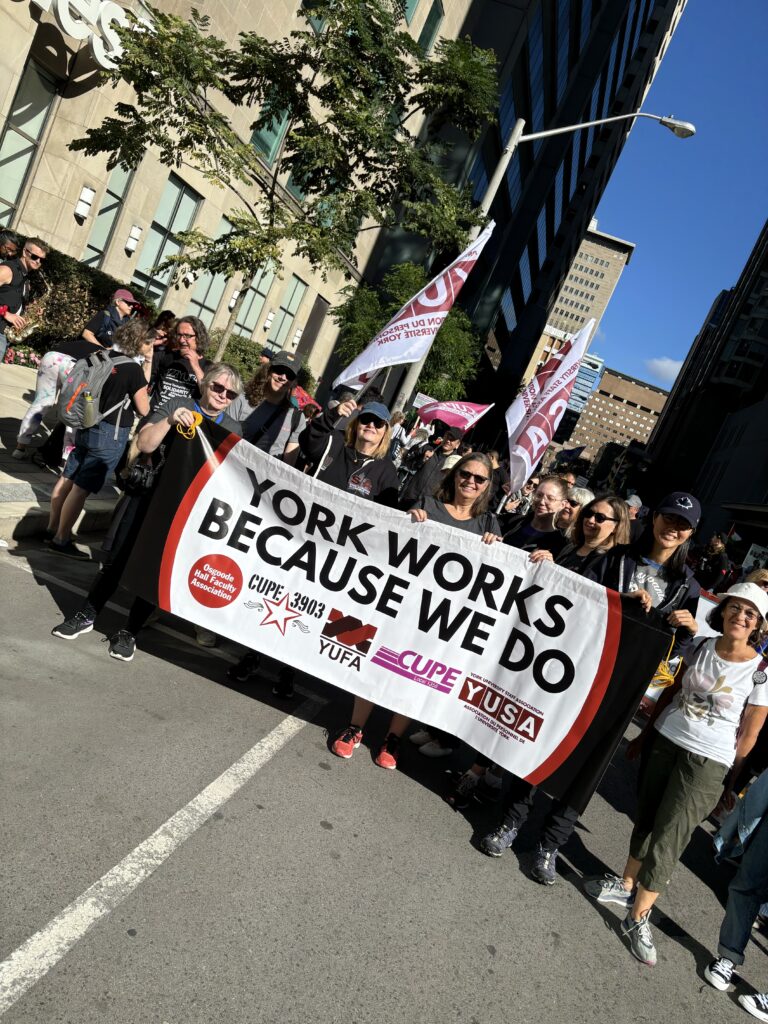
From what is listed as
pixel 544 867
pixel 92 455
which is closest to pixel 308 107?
pixel 92 455

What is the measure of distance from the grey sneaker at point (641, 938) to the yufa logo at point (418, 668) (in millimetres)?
1474

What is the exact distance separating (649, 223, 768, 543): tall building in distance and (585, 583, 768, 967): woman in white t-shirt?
37.9 metres

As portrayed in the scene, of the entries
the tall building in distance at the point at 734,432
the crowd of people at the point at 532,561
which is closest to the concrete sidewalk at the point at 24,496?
the crowd of people at the point at 532,561

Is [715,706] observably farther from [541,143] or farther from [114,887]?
[541,143]

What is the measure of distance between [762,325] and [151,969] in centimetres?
6977

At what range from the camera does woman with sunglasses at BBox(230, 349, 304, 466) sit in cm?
584

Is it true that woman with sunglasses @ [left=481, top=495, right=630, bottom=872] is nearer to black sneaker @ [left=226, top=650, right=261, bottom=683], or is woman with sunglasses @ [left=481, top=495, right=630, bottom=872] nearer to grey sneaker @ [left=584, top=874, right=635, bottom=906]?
grey sneaker @ [left=584, top=874, right=635, bottom=906]

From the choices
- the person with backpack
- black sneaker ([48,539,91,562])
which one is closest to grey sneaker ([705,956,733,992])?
the person with backpack

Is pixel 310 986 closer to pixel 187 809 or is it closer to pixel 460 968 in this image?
pixel 460 968

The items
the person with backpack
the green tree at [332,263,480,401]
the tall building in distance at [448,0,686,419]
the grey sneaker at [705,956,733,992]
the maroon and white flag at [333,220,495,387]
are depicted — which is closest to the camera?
the grey sneaker at [705,956,733,992]

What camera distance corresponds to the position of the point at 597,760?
14.1 feet

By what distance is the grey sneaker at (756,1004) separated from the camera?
3.79 m

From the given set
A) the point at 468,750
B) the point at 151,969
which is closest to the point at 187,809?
the point at 151,969

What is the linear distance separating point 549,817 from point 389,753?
1.03 metres
